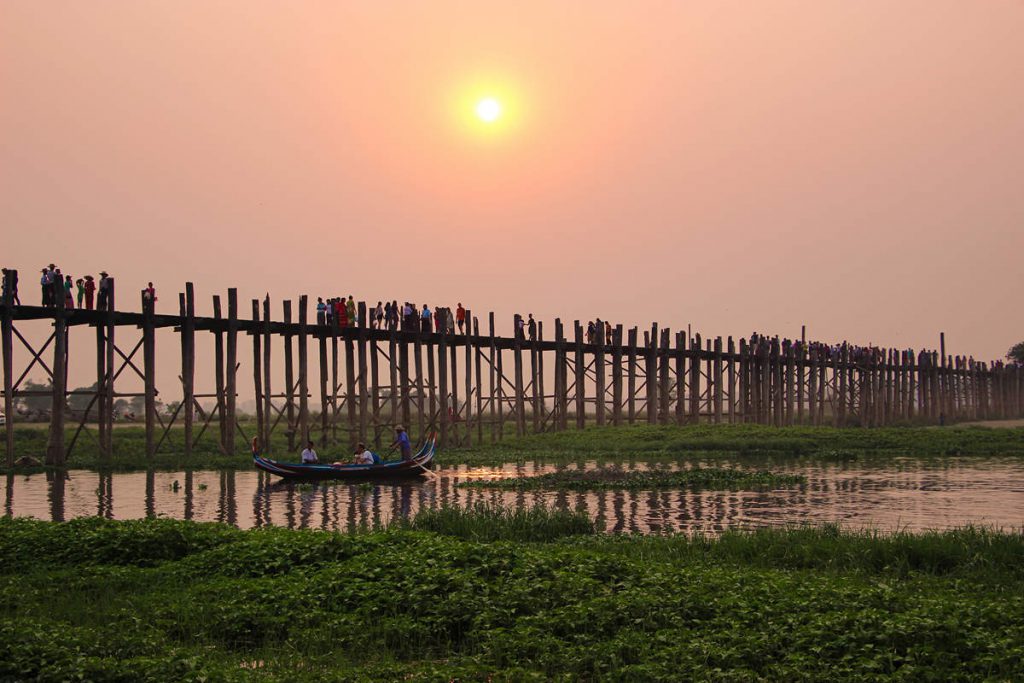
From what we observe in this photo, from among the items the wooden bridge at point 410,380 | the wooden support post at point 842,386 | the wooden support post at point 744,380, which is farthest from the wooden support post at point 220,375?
the wooden support post at point 842,386

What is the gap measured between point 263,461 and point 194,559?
43.2 ft

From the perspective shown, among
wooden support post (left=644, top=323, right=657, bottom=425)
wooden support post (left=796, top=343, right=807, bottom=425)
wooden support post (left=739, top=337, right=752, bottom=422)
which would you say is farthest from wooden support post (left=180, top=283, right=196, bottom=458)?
wooden support post (left=796, top=343, right=807, bottom=425)

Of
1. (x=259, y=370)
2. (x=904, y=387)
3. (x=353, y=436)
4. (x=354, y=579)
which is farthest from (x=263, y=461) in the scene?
(x=904, y=387)

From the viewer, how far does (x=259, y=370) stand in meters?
32.8

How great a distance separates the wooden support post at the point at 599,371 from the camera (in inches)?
1779

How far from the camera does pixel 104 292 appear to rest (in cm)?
2831

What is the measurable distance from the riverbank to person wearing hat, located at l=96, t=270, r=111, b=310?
13.9 ft

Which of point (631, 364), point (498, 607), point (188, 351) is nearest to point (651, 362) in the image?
point (631, 364)

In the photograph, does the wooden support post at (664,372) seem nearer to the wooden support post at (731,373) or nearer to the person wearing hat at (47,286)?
the wooden support post at (731,373)

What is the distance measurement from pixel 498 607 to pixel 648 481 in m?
14.5

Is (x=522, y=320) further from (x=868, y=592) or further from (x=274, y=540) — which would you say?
(x=868, y=592)

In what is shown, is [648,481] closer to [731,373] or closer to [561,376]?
[561,376]

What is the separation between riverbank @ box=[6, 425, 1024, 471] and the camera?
102 feet

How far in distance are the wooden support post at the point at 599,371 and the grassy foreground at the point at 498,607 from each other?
104ft
